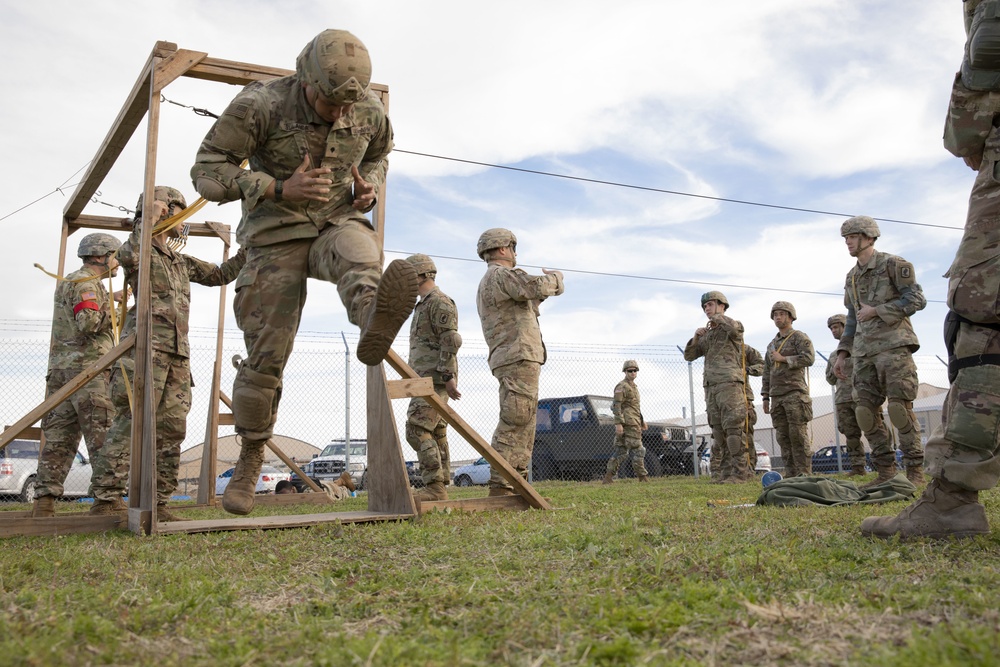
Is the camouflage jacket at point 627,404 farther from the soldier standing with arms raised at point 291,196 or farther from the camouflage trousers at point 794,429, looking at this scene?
the soldier standing with arms raised at point 291,196

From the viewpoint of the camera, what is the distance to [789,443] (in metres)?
9.78

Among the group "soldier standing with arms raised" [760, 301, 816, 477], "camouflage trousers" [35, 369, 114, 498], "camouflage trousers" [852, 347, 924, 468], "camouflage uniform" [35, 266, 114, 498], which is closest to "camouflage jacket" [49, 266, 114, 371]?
"camouflage uniform" [35, 266, 114, 498]

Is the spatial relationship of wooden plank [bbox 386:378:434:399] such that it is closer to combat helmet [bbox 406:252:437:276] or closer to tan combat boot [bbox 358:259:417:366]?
tan combat boot [bbox 358:259:417:366]

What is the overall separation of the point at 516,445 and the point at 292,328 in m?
2.51

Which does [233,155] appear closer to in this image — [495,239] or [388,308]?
[388,308]

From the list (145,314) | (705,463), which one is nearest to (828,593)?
(145,314)

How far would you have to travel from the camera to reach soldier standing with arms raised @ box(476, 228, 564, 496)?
6.30 meters

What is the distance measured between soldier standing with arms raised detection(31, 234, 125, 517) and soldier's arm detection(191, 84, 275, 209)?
3.09m

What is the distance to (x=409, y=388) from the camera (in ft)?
15.0

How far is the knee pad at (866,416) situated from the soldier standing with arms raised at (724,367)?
11.0 ft

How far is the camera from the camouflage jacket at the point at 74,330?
22.1 feet

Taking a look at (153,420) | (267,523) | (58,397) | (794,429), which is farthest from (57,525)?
(794,429)

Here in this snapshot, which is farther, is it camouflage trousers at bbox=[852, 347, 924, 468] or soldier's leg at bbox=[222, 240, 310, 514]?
camouflage trousers at bbox=[852, 347, 924, 468]

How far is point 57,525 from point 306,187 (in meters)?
2.35
